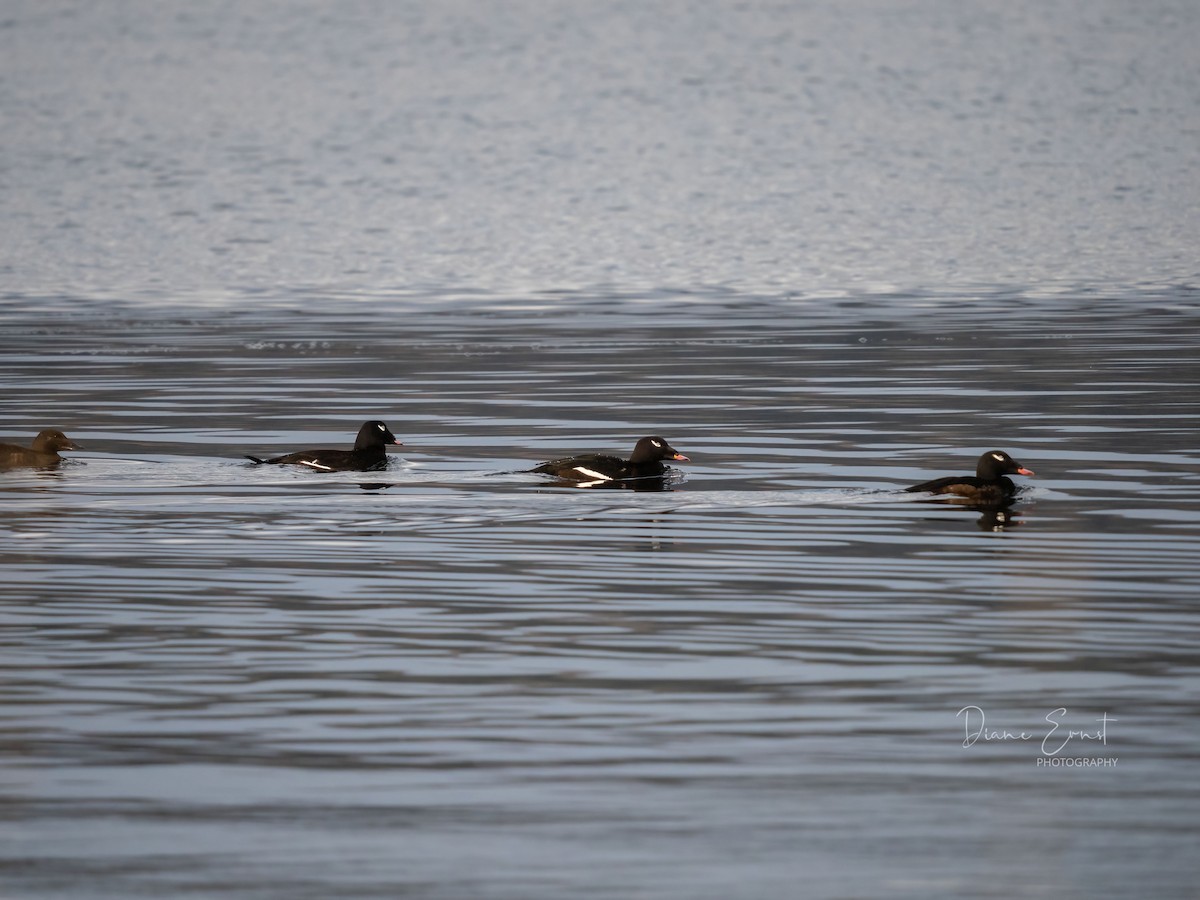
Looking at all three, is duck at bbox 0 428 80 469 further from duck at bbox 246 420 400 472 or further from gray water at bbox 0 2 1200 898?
duck at bbox 246 420 400 472

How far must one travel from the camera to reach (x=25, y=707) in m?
11.9

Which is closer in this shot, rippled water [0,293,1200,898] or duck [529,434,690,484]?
rippled water [0,293,1200,898]

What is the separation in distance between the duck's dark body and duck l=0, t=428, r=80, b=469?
162 inches

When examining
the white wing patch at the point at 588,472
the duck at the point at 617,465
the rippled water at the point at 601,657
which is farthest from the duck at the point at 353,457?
the white wing patch at the point at 588,472

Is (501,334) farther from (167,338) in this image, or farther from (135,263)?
(135,263)

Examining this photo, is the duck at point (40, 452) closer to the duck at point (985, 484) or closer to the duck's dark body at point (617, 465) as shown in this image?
the duck's dark body at point (617, 465)

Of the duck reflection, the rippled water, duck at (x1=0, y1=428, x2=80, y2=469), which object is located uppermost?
duck at (x1=0, y1=428, x2=80, y2=469)

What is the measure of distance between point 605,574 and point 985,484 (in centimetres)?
456

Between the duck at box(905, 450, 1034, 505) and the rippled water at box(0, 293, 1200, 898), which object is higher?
the duck at box(905, 450, 1034, 505)

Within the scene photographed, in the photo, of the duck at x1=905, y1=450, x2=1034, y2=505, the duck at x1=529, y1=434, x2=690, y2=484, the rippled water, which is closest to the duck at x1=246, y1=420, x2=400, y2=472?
the rippled water

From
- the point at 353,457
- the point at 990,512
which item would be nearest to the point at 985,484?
the point at 990,512

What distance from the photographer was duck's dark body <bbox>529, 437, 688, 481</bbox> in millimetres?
20094

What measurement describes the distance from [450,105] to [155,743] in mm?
100083

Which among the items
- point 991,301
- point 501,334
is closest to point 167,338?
point 501,334
